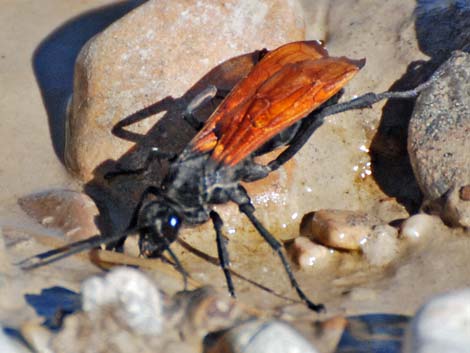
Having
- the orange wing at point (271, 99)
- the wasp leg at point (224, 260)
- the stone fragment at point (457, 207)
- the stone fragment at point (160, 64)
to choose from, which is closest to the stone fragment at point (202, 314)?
the wasp leg at point (224, 260)

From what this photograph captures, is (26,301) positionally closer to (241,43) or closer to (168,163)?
(168,163)

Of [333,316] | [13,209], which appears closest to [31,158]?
[13,209]

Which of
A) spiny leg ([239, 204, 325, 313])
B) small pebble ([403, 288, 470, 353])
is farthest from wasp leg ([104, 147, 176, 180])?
small pebble ([403, 288, 470, 353])

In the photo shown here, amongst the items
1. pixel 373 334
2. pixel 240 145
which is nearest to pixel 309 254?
pixel 240 145

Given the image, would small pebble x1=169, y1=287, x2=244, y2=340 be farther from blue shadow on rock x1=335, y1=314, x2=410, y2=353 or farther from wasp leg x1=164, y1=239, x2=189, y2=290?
blue shadow on rock x1=335, y1=314, x2=410, y2=353

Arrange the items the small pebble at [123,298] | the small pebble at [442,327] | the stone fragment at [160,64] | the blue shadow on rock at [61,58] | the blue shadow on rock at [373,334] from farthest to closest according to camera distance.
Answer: the blue shadow on rock at [61,58] < the stone fragment at [160,64] < the blue shadow on rock at [373,334] < the small pebble at [123,298] < the small pebble at [442,327]

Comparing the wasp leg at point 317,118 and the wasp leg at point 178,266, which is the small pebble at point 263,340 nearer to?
the wasp leg at point 178,266
